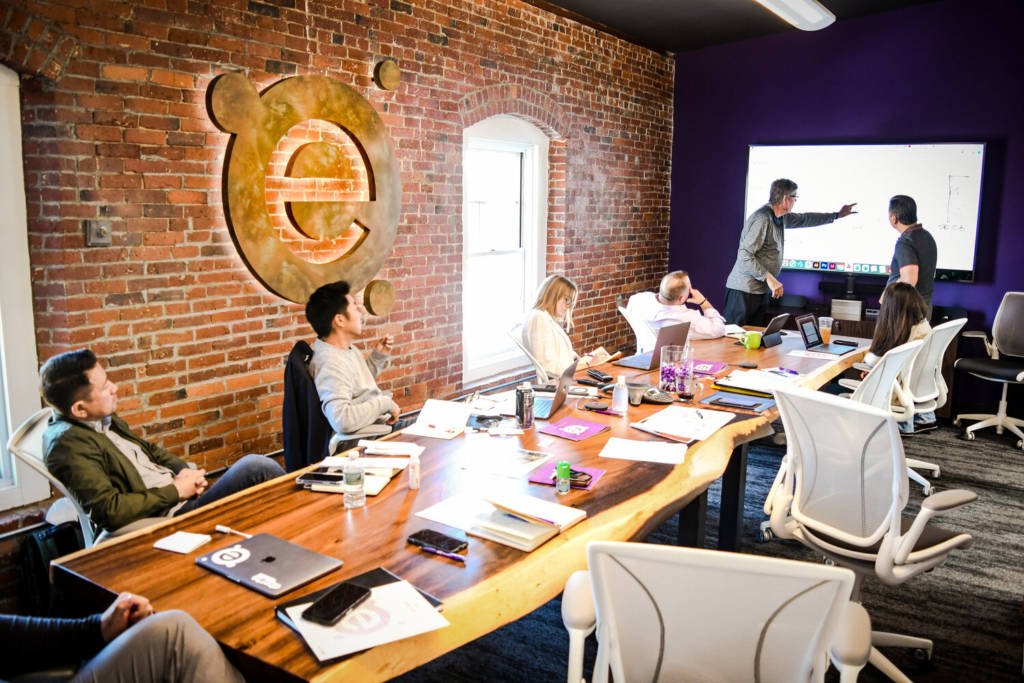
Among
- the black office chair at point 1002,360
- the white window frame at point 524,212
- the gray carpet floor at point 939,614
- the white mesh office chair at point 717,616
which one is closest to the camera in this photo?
the white mesh office chair at point 717,616

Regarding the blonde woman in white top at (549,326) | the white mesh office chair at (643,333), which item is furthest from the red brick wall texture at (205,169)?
the white mesh office chair at (643,333)

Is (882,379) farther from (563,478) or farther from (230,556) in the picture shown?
(230,556)

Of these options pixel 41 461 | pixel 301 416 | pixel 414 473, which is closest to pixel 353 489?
pixel 414 473

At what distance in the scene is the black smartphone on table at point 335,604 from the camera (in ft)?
6.32

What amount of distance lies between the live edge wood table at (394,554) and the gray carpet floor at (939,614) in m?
0.79

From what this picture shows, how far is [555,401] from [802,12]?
3.95 m

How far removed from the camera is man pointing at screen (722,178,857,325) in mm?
6863

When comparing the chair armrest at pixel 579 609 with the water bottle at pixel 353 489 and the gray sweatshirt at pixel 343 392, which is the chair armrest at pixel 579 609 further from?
the gray sweatshirt at pixel 343 392

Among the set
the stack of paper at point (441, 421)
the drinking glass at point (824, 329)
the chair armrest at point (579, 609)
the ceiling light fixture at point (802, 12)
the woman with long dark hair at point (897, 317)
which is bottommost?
the chair armrest at point (579, 609)

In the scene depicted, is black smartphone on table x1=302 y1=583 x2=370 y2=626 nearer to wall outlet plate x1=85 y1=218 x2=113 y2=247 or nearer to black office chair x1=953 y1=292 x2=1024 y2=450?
wall outlet plate x1=85 y1=218 x2=113 y2=247

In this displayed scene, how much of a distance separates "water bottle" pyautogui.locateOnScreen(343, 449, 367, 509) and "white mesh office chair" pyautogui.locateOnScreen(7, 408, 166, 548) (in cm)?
72

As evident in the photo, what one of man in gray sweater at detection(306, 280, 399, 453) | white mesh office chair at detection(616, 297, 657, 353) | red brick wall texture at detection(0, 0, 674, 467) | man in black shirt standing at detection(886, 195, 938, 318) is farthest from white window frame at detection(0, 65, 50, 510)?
man in black shirt standing at detection(886, 195, 938, 318)

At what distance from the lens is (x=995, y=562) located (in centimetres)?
408

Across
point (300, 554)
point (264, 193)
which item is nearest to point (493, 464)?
point (300, 554)
